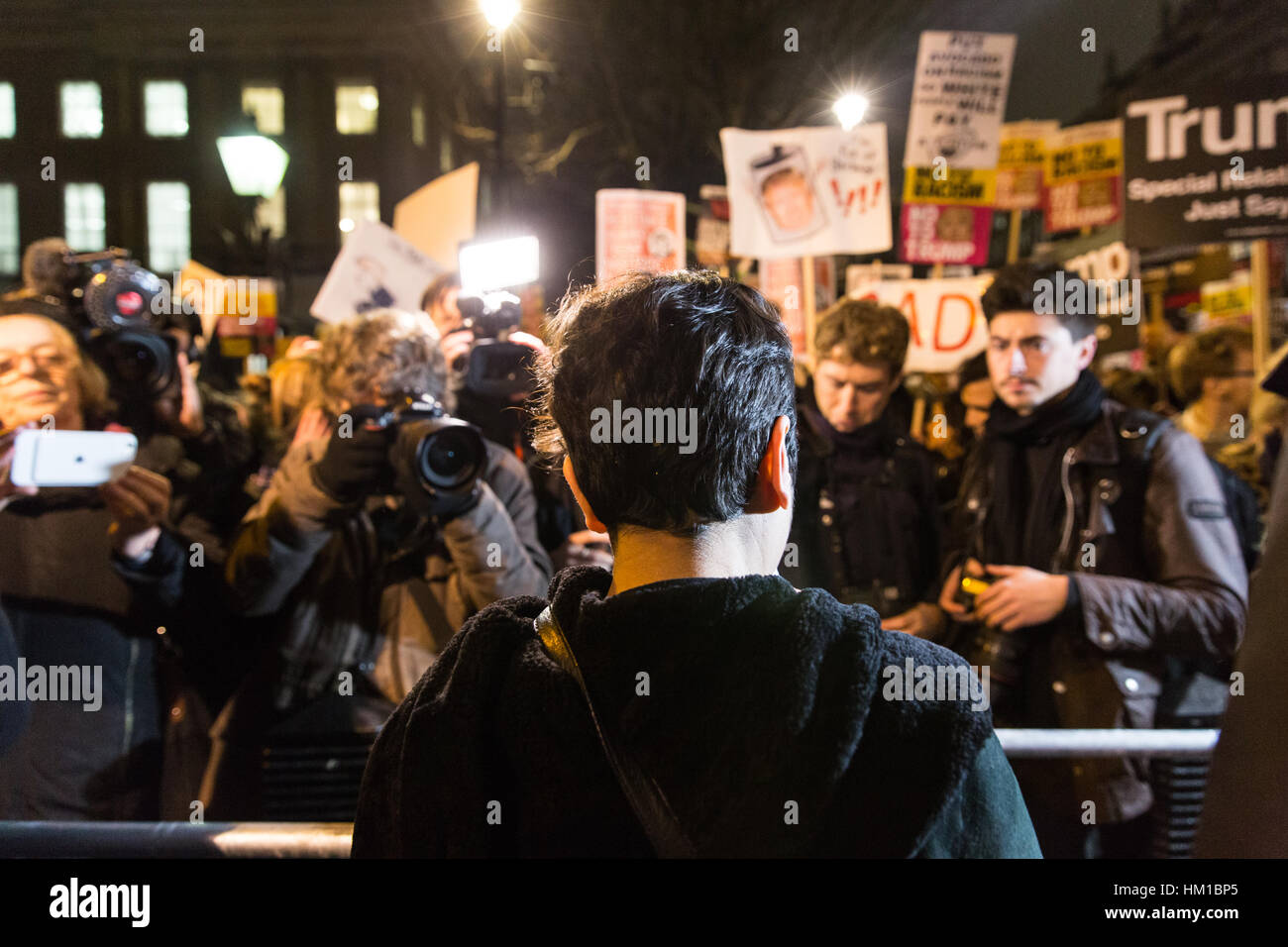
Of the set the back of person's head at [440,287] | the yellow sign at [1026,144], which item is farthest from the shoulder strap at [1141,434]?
the yellow sign at [1026,144]

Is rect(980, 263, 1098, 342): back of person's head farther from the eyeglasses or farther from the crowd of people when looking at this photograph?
the eyeglasses

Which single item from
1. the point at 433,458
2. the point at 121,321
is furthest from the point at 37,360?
the point at 433,458

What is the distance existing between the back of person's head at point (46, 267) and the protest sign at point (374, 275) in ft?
4.71

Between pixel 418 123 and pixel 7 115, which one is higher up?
pixel 418 123

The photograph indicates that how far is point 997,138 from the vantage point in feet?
18.3

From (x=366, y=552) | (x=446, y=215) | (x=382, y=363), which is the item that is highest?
(x=446, y=215)

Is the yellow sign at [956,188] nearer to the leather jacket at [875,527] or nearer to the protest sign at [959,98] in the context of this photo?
the protest sign at [959,98]

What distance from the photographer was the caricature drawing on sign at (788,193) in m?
5.21

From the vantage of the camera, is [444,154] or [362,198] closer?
[362,198]

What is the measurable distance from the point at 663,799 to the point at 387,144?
1272 inches

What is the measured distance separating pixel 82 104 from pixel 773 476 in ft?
110

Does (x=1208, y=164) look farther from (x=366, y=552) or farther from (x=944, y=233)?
(x=366, y=552)

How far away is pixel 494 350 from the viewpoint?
2754 mm

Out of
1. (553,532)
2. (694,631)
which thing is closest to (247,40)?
(553,532)
